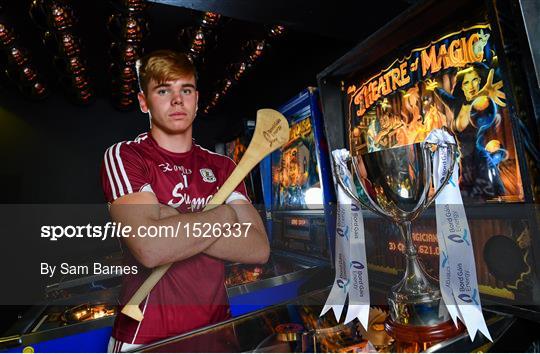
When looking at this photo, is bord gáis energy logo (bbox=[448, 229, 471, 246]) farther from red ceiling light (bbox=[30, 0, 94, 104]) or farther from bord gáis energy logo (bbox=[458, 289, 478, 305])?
red ceiling light (bbox=[30, 0, 94, 104])

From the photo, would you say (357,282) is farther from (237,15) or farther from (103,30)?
(103,30)

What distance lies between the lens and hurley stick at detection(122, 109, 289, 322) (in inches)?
41.6

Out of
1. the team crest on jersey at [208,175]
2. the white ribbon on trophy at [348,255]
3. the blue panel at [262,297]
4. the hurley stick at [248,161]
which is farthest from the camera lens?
the blue panel at [262,297]

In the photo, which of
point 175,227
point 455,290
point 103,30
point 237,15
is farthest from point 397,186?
point 103,30

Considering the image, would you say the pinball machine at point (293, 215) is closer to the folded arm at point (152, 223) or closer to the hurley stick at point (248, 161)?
the hurley stick at point (248, 161)

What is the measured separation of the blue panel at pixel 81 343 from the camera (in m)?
1.38

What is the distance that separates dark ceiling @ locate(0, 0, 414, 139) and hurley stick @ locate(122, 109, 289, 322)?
478mm

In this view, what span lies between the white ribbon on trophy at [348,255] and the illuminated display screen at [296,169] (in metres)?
0.98

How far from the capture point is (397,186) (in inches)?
31.7

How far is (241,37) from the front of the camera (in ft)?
8.50

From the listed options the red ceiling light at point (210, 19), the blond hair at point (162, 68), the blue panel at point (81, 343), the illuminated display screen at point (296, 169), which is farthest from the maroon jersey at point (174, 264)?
the red ceiling light at point (210, 19)

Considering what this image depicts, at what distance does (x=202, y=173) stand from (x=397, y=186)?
63 cm

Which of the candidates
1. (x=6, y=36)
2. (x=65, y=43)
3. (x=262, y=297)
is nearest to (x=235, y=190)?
(x=262, y=297)

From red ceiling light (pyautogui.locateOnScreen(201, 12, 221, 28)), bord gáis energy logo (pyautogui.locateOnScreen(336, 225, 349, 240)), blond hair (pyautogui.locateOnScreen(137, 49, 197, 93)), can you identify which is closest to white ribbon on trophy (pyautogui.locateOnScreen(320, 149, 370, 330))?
bord gáis energy logo (pyautogui.locateOnScreen(336, 225, 349, 240))
